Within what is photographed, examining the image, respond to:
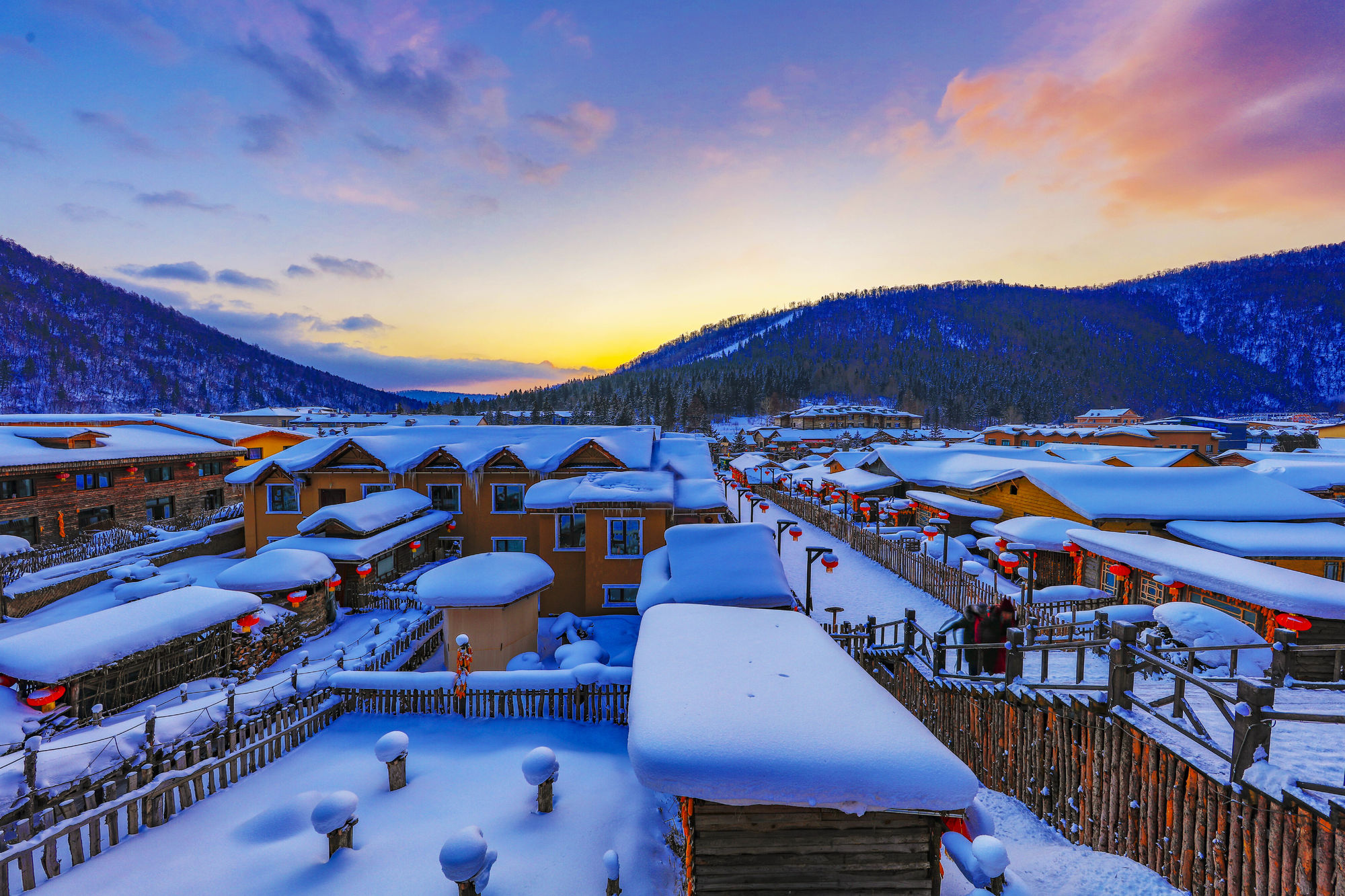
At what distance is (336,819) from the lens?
6.41 metres

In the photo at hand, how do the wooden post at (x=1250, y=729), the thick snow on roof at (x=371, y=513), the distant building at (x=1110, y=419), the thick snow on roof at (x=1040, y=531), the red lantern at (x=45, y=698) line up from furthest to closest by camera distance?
the distant building at (x=1110, y=419)
the thick snow on roof at (x=371, y=513)
the thick snow on roof at (x=1040, y=531)
the red lantern at (x=45, y=698)
the wooden post at (x=1250, y=729)

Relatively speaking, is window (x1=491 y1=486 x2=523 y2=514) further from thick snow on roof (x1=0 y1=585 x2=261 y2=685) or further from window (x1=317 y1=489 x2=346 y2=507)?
thick snow on roof (x1=0 y1=585 x2=261 y2=685)

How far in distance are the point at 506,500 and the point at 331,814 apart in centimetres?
1790

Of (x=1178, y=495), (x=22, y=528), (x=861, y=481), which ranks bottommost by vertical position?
(x=22, y=528)

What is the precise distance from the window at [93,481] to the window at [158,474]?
7.04ft

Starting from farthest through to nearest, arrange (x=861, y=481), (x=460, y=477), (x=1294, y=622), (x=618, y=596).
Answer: (x=861, y=481), (x=460, y=477), (x=618, y=596), (x=1294, y=622)

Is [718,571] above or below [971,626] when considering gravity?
above

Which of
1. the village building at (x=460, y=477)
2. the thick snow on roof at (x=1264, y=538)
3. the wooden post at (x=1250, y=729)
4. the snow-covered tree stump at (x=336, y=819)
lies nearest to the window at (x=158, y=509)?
the village building at (x=460, y=477)

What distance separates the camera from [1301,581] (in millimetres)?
10711

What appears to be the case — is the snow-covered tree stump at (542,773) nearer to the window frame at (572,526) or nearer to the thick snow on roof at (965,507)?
the window frame at (572,526)

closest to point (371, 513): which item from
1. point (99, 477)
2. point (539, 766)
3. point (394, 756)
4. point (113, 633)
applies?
point (113, 633)

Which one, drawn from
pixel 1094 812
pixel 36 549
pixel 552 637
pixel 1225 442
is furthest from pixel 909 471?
pixel 1225 442

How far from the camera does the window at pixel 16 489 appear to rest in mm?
24031

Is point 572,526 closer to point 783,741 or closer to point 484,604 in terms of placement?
point 484,604
